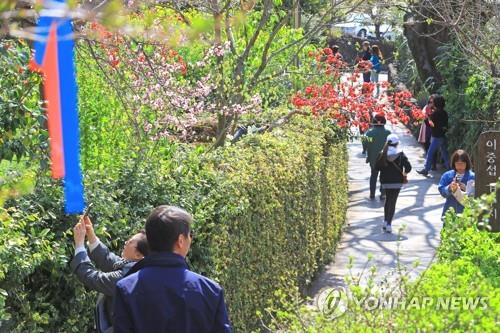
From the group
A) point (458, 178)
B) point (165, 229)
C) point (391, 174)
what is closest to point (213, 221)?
point (165, 229)

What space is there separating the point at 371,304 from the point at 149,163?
8.32ft

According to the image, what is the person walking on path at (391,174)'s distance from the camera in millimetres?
13008

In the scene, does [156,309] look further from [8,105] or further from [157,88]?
[157,88]

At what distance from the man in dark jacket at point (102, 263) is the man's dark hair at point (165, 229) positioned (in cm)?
64

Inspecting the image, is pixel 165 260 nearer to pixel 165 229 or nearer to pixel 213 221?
pixel 165 229

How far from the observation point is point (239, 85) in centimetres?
1098

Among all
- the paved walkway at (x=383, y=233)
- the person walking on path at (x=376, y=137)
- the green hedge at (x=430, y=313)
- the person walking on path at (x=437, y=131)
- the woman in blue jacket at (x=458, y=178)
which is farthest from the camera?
the person walking on path at (x=437, y=131)

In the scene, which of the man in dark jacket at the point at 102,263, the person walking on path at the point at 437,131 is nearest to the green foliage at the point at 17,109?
the man in dark jacket at the point at 102,263

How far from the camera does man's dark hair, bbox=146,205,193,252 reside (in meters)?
3.89

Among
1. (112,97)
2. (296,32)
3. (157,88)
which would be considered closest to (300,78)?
(296,32)

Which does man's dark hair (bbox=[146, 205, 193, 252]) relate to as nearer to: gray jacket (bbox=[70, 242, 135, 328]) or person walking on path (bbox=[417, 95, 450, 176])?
gray jacket (bbox=[70, 242, 135, 328])

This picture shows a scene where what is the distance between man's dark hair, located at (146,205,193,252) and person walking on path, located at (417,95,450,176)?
14132mm

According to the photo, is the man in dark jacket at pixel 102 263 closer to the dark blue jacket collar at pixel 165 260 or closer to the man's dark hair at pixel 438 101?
the dark blue jacket collar at pixel 165 260

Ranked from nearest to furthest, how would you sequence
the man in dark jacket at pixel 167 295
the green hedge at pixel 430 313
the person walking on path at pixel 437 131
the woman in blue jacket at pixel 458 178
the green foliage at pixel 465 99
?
the man in dark jacket at pixel 167 295
the green hedge at pixel 430 313
the woman in blue jacket at pixel 458 178
the green foliage at pixel 465 99
the person walking on path at pixel 437 131
